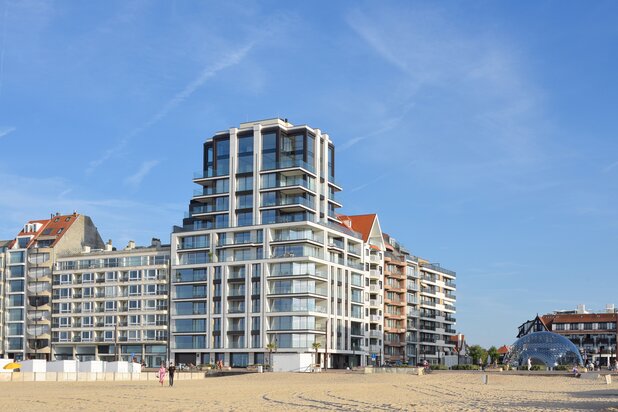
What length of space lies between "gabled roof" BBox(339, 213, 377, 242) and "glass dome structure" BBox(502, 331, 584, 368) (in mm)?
28093

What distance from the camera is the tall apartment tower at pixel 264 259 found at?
114250mm

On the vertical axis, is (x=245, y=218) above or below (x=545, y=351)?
above

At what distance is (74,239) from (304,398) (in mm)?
97305

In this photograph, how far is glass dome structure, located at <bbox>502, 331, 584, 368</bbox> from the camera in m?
115

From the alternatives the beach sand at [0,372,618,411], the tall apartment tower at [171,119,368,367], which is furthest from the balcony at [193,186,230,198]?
the beach sand at [0,372,618,411]

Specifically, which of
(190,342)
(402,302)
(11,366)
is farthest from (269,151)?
(11,366)

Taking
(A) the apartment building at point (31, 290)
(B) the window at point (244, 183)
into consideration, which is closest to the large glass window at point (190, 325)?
(B) the window at point (244, 183)

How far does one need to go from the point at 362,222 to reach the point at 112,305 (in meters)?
39.4

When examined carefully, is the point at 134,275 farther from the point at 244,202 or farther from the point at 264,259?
the point at 264,259

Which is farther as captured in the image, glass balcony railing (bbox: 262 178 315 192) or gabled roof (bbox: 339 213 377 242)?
gabled roof (bbox: 339 213 377 242)

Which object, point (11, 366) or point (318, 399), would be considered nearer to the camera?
point (318, 399)

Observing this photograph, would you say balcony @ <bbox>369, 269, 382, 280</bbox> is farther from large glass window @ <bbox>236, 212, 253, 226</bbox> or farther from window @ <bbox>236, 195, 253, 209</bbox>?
window @ <bbox>236, 195, 253, 209</bbox>

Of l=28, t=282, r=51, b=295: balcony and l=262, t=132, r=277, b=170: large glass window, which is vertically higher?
l=262, t=132, r=277, b=170: large glass window

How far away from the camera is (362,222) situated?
136 m
